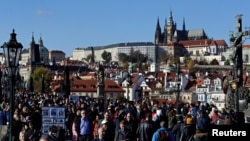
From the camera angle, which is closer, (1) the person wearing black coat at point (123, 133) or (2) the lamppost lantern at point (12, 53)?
(1) the person wearing black coat at point (123, 133)

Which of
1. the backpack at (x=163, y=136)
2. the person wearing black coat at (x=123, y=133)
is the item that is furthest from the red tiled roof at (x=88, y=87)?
the backpack at (x=163, y=136)

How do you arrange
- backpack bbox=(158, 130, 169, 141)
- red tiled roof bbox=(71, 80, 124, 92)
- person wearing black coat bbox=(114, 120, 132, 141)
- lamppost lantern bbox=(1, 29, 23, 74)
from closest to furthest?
backpack bbox=(158, 130, 169, 141) < person wearing black coat bbox=(114, 120, 132, 141) < lamppost lantern bbox=(1, 29, 23, 74) < red tiled roof bbox=(71, 80, 124, 92)

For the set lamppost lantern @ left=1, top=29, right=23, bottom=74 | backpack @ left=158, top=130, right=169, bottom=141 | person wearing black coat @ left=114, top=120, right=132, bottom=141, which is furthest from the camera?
lamppost lantern @ left=1, top=29, right=23, bottom=74

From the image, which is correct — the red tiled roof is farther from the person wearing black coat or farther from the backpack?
the backpack

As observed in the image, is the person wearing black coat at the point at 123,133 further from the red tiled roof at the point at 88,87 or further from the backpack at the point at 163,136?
the red tiled roof at the point at 88,87

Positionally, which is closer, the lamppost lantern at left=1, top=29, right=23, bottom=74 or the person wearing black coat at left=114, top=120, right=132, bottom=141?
the person wearing black coat at left=114, top=120, right=132, bottom=141

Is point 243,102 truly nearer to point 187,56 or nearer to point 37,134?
point 37,134

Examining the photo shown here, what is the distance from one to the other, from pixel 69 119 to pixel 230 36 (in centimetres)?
530

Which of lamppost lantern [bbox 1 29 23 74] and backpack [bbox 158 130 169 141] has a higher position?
lamppost lantern [bbox 1 29 23 74]

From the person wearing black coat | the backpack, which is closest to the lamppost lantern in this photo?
the person wearing black coat

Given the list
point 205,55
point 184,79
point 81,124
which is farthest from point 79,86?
point 205,55

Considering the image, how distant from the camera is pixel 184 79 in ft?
345

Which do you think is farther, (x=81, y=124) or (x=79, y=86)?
(x=79, y=86)

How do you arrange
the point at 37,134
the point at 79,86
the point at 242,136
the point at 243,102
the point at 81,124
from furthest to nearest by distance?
the point at 79,86 → the point at 243,102 → the point at 81,124 → the point at 37,134 → the point at 242,136
